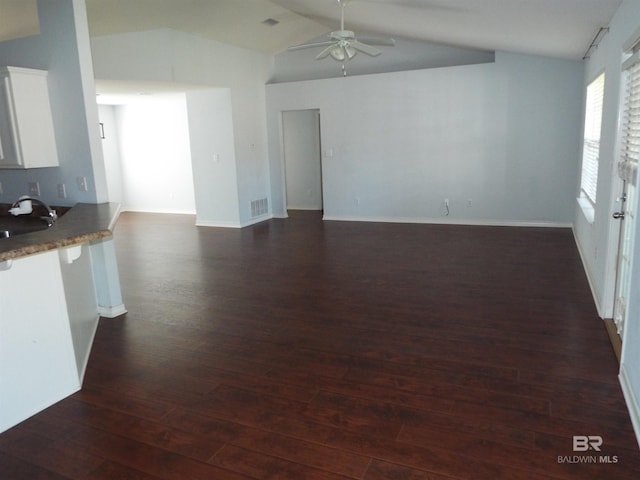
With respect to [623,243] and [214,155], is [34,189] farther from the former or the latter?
[623,243]

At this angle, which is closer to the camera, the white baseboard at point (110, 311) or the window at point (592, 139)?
the white baseboard at point (110, 311)

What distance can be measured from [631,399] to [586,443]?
0.42m

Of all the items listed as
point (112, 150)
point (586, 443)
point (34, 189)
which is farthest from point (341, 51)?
point (112, 150)

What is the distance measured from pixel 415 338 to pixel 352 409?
102 centimetres

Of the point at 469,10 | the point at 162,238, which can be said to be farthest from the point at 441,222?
the point at 162,238

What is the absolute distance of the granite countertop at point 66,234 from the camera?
2203 mm

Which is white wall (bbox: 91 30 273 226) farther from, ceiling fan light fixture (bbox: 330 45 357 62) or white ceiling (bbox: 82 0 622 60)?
ceiling fan light fixture (bbox: 330 45 357 62)

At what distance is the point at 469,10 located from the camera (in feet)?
13.8

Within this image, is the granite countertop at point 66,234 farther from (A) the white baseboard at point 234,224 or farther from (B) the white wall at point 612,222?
(A) the white baseboard at point 234,224

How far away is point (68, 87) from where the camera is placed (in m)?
3.63

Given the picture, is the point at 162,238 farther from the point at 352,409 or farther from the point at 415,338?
the point at 352,409

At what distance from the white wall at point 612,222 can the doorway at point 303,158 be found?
18.4 feet

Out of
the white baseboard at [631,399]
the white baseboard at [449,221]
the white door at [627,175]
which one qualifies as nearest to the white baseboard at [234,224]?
the white baseboard at [449,221]

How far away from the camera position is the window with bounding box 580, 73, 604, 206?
4.66m
